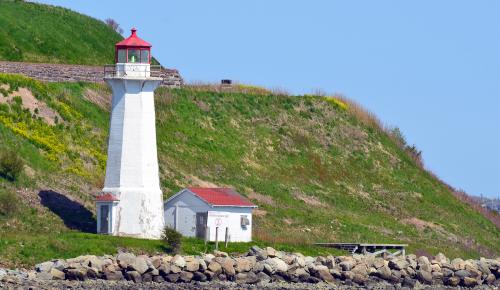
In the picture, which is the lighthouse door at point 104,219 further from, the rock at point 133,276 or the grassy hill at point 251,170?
the rock at point 133,276

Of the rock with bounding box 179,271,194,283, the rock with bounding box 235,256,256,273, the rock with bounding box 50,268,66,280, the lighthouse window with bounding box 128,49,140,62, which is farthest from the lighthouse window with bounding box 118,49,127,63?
the rock with bounding box 50,268,66,280

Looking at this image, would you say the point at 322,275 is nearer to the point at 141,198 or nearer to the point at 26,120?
the point at 141,198

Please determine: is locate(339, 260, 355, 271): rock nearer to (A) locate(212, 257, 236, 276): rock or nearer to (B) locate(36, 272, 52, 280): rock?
(A) locate(212, 257, 236, 276): rock

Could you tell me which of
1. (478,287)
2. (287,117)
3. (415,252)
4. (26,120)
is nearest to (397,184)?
(287,117)

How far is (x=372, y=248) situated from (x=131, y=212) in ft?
41.2

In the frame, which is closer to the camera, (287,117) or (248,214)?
(248,214)

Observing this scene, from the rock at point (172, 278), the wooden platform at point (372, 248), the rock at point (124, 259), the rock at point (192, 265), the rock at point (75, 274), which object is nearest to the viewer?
the rock at point (75, 274)

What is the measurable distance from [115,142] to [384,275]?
424 inches

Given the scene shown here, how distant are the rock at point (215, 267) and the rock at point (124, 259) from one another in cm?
276

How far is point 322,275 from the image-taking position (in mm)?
52375

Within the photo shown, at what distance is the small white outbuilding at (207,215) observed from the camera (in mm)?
55219

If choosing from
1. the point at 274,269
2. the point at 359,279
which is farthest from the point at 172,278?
the point at 359,279

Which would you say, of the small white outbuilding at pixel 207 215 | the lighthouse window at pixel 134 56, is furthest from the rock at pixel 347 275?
the lighthouse window at pixel 134 56

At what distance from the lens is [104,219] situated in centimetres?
5216
